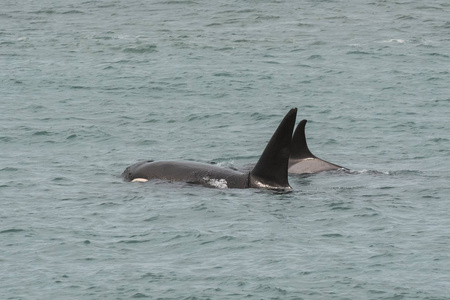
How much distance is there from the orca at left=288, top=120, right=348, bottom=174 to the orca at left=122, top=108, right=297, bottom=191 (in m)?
2.66

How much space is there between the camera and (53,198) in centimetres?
2369

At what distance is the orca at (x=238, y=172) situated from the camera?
23047 millimetres

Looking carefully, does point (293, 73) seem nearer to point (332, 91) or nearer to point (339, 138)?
point (332, 91)

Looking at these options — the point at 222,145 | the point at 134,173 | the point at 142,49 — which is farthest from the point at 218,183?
the point at 142,49

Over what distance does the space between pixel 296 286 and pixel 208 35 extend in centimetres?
3465

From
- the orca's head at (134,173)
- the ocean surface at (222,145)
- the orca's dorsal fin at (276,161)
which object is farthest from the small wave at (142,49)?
the orca's dorsal fin at (276,161)

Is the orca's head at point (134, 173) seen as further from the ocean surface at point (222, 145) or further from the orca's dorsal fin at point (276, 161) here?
the orca's dorsal fin at point (276, 161)

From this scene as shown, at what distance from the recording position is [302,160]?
89.3 feet

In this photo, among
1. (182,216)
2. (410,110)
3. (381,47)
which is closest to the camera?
(182,216)

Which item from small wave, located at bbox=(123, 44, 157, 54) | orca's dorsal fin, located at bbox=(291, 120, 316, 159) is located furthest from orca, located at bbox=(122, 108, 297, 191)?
small wave, located at bbox=(123, 44, 157, 54)

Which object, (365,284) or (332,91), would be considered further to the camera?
(332,91)

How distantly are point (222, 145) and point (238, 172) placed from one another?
5.99 m

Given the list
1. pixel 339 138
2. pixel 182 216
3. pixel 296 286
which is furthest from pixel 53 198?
pixel 339 138

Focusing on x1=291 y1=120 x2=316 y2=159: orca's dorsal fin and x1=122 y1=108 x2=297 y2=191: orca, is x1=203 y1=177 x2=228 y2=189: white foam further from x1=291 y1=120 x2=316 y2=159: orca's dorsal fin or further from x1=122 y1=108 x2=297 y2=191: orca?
x1=291 y1=120 x2=316 y2=159: orca's dorsal fin
